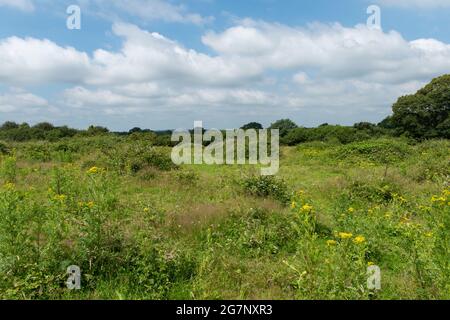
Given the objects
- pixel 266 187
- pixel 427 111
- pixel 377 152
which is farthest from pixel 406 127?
pixel 266 187

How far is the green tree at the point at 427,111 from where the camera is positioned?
30.1m

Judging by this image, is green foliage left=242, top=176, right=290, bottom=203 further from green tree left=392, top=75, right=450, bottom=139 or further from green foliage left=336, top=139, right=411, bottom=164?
green tree left=392, top=75, right=450, bottom=139

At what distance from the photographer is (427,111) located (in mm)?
30547

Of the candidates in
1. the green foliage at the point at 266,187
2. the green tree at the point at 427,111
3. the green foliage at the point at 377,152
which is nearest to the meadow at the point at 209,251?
the green foliage at the point at 266,187

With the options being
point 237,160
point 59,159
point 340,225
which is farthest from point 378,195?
point 59,159

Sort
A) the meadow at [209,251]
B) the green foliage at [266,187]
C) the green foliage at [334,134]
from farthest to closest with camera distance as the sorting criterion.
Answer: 1. the green foliage at [334,134]
2. the green foliage at [266,187]
3. the meadow at [209,251]

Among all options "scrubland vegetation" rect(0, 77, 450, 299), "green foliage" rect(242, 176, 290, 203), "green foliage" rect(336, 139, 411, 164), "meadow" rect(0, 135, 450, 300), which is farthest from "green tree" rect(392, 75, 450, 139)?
"meadow" rect(0, 135, 450, 300)

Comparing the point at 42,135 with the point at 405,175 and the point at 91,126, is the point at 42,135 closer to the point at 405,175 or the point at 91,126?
the point at 91,126

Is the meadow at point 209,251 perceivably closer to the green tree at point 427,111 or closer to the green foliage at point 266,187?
the green foliage at point 266,187

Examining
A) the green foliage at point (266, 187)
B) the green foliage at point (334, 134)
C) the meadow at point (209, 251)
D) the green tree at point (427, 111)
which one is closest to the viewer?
the meadow at point (209, 251)

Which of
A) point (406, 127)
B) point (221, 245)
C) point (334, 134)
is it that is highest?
point (406, 127)

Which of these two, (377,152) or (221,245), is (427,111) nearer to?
(377,152)

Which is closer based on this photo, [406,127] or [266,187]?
[266,187]

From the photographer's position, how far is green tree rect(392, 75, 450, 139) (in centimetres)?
3014
